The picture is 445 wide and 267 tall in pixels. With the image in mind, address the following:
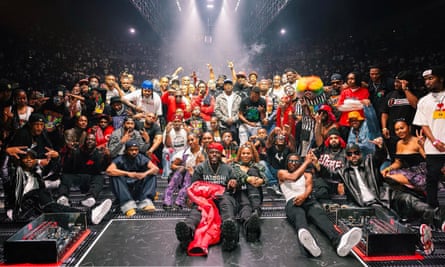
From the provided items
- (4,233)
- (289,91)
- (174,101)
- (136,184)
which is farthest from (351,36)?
(4,233)

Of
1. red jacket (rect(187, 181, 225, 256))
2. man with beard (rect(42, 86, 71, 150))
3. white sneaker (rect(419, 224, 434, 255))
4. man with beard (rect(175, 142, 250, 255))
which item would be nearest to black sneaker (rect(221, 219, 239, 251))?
man with beard (rect(175, 142, 250, 255))

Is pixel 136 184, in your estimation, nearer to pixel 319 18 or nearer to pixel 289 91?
pixel 289 91

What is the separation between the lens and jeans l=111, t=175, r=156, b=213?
4.08 m

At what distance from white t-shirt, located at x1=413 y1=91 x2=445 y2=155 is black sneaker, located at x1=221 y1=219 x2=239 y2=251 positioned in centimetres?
234

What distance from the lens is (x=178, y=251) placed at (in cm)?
300

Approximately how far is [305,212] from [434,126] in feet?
5.57

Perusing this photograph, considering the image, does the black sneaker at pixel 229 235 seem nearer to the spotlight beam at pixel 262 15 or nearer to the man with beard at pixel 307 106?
the man with beard at pixel 307 106

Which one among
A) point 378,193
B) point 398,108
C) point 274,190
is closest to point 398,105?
point 398,108

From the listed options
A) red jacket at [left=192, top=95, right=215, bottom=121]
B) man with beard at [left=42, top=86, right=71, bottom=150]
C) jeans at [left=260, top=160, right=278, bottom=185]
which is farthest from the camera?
red jacket at [left=192, top=95, right=215, bottom=121]

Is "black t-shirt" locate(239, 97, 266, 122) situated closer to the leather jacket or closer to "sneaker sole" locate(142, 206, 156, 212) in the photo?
the leather jacket

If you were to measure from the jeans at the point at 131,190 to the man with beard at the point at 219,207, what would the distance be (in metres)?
0.83

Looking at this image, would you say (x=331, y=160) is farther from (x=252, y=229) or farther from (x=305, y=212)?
(x=252, y=229)

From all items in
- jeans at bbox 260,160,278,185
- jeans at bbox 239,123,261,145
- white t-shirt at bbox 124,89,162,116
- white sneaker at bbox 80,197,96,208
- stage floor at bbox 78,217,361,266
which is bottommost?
stage floor at bbox 78,217,361,266

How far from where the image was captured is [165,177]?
5.38 meters
